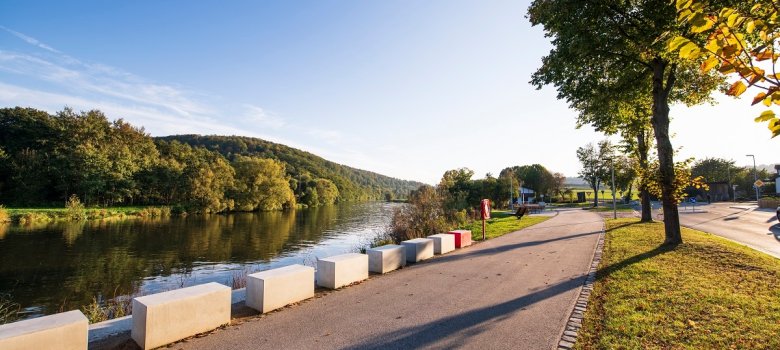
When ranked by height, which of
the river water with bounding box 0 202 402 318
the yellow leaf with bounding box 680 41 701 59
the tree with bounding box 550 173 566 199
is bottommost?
the river water with bounding box 0 202 402 318

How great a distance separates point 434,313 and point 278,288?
110 inches

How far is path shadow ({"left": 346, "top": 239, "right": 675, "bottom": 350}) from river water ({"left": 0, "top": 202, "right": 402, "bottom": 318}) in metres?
9.72

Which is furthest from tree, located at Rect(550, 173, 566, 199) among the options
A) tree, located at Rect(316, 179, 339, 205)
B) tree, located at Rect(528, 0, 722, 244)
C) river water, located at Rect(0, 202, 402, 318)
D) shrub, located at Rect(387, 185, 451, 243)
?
tree, located at Rect(528, 0, 722, 244)

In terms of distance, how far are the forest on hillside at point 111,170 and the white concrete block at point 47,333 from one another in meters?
52.8

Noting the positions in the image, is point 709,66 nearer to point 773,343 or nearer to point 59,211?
point 773,343

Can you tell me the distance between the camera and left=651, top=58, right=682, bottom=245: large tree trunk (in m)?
11.8

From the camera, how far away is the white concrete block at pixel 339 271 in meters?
8.05

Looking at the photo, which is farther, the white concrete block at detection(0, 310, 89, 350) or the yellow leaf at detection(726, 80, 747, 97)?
the white concrete block at detection(0, 310, 89, 350)

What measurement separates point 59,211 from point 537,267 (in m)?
47.5

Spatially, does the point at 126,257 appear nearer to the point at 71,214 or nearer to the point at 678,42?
the point at 678,42

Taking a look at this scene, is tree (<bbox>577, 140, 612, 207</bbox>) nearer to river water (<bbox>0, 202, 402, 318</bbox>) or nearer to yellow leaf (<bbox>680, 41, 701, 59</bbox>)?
river water (<bbox>0, 202, 402, 318</bbox>)

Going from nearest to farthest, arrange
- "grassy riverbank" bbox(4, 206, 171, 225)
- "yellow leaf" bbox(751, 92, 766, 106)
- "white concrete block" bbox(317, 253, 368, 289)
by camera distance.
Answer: "yellow leaf" bbox(751, 92, 766, 106), "white concrete block" bbox(317, 253, 368, 289), "grassy riverbank" bbox(4, 206, 171, 225)

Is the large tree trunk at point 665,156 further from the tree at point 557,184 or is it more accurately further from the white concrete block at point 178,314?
the tree at point 557,184

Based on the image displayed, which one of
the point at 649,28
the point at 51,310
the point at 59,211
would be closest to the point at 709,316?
the point at 649,28
